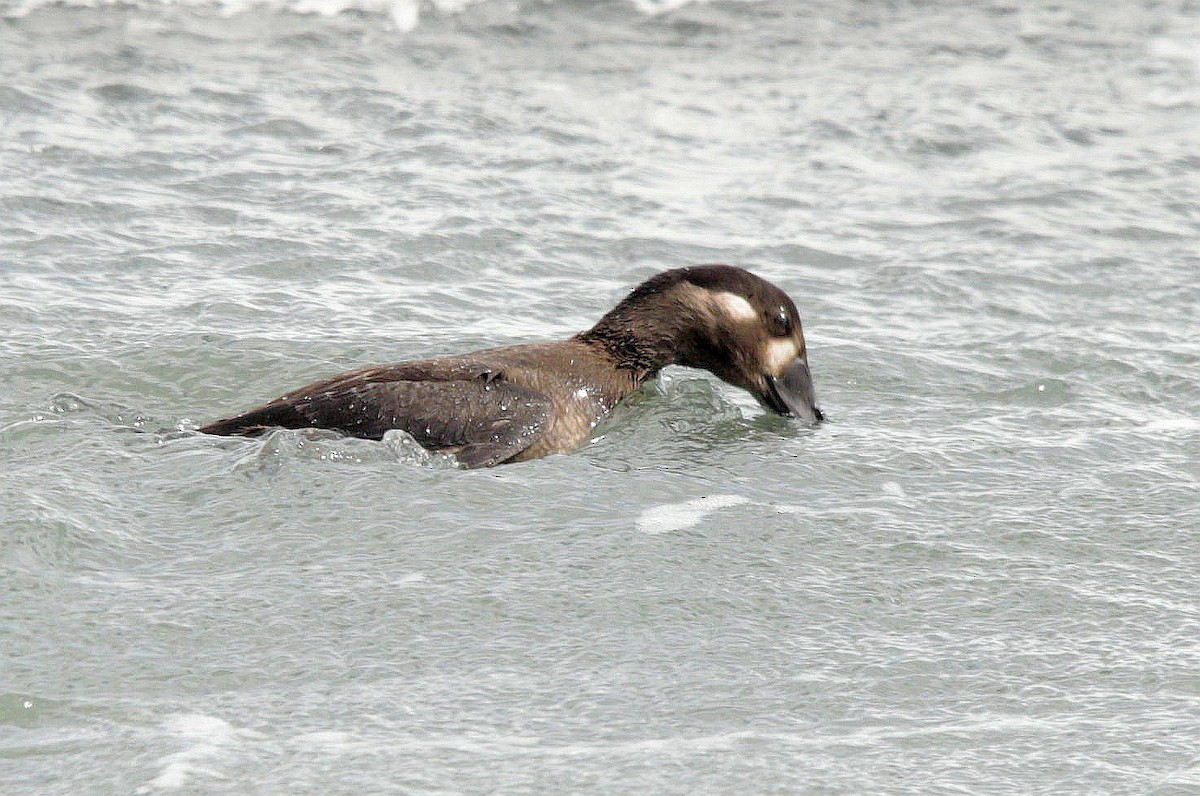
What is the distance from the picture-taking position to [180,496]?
17.9ft

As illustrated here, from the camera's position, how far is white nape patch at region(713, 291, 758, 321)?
6672 millimetres

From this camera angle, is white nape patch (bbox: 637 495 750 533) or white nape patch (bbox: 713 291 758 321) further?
white nape patch (bbox: 713 291 758 321)

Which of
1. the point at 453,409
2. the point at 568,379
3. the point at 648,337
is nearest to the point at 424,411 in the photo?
the point at 453,409

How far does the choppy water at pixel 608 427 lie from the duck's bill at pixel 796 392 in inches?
5.8

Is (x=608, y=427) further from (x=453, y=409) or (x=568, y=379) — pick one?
(x=453, y=409)

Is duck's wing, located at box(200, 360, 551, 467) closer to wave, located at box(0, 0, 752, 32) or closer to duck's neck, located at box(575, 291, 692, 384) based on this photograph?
duck's neck, located at box(575, 291, 692, 384)

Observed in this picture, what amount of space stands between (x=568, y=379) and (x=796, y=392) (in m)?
0.90

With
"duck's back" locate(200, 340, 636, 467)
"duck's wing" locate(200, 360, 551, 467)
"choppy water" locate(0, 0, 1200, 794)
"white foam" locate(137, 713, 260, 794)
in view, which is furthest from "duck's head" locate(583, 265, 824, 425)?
"white foam" locate(137, 713, 260, 794)

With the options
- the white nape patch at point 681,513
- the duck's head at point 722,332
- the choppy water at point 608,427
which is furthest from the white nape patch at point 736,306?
the white nape patch at point 681,513

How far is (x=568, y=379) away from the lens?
646cm

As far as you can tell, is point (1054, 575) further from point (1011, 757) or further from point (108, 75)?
point (108, 75)

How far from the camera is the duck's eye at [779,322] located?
6656mm

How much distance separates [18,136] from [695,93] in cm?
435

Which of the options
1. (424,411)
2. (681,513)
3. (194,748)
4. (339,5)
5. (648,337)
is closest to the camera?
(194,748)
